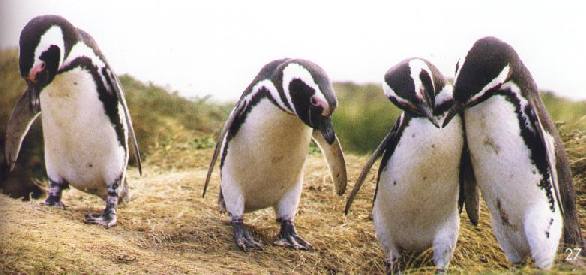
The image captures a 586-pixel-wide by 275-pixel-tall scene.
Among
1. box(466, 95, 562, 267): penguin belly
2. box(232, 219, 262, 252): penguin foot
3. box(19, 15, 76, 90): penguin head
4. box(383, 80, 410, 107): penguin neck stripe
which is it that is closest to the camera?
box(466, 95, 562, 267): penguin belly

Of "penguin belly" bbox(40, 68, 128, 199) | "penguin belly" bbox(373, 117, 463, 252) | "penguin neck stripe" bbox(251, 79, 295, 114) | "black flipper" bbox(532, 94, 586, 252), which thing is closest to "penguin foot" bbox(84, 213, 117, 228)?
"penguin belly" bbox(40, 68, 128, 199)

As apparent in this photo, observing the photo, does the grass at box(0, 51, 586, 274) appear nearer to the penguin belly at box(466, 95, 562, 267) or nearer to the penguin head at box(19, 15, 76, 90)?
the penguin belly at box(466, 95, 562, 267)

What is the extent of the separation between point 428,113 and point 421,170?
252 millimetres

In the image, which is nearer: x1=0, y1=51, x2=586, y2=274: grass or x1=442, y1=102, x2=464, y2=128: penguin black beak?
x1=442, y1=102, x2=464, y2=128: penguin black beak

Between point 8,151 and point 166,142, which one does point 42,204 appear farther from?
point 166,142

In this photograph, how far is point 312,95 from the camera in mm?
3084

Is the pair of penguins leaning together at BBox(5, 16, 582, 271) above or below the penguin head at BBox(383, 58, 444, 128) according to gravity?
below

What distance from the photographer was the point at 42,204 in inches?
151

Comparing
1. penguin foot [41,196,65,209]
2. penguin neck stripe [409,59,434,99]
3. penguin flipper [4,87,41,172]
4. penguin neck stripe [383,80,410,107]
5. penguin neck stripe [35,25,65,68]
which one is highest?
penguin neck stripe [409,59,434,99]

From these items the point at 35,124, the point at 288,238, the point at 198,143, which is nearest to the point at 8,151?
the point at 288,238

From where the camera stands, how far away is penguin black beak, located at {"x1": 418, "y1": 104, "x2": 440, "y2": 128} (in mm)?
2816

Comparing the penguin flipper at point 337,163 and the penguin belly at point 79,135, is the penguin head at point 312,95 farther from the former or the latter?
the penguin belly at point 79,135

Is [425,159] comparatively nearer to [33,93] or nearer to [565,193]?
[565,193]

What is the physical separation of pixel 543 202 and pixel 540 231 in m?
0.09
